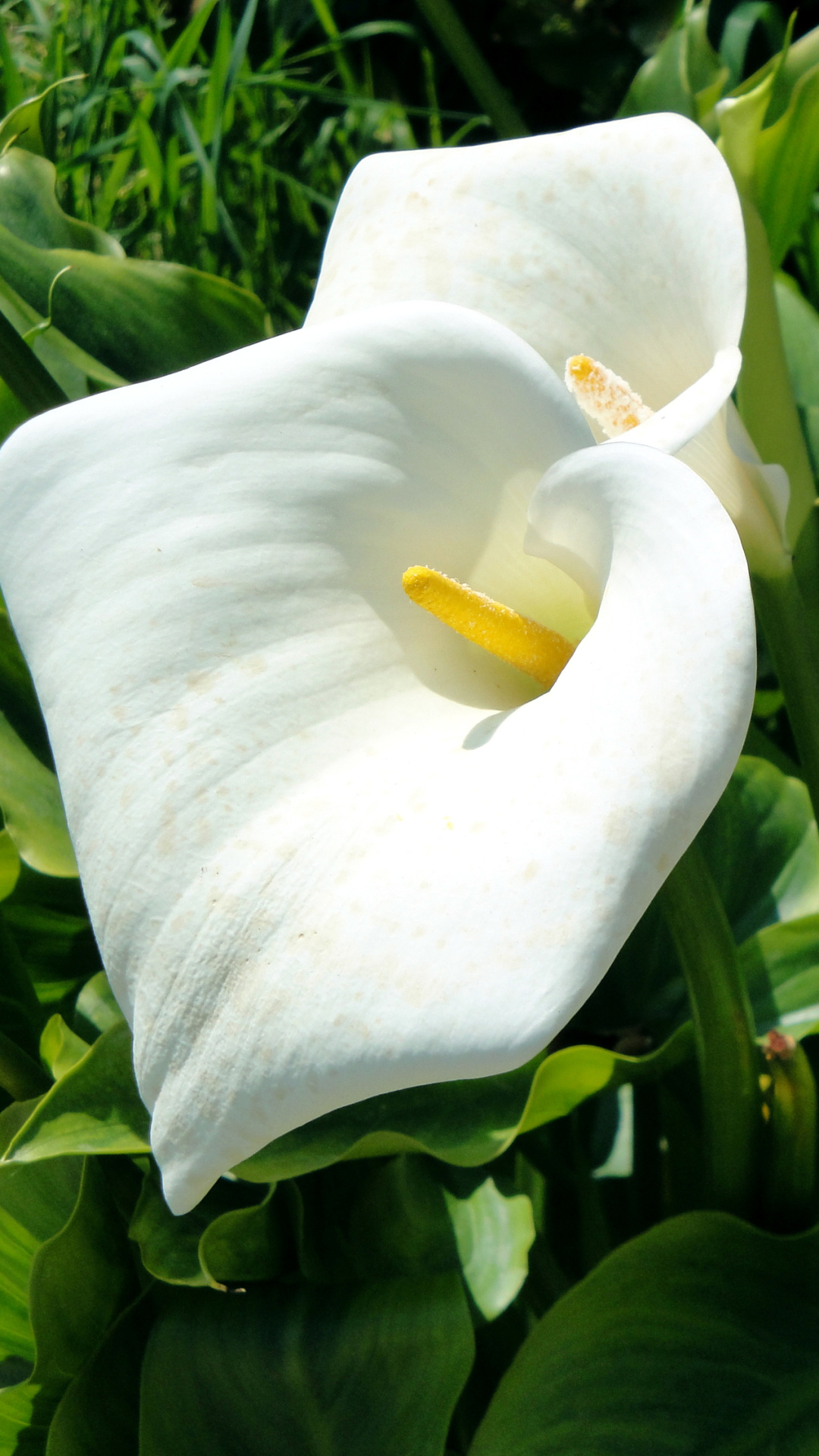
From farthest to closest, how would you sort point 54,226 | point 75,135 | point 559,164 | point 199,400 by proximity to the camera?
point 75,135 → point 54,226 → point 559,164 → point 199,400

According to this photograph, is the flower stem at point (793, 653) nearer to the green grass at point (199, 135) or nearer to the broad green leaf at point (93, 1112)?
the broad green leaf at point (93, 1112)

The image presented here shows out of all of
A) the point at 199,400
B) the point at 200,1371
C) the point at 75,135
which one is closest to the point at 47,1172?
the point at 200,1371

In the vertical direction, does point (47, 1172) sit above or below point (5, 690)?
below

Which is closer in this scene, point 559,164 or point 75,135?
point 559,164

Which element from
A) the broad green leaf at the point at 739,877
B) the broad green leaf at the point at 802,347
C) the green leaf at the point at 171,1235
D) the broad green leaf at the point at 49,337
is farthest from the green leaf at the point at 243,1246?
the broad green leaf at the point at 802,347

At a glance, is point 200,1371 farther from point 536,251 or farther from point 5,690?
point 536,251

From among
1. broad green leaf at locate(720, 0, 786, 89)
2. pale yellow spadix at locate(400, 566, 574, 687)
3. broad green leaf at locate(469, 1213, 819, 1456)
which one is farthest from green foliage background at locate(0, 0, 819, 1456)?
broad green leaf at locate(720, 0, 786, 89)

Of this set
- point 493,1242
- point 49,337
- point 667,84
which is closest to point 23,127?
point 49,337
